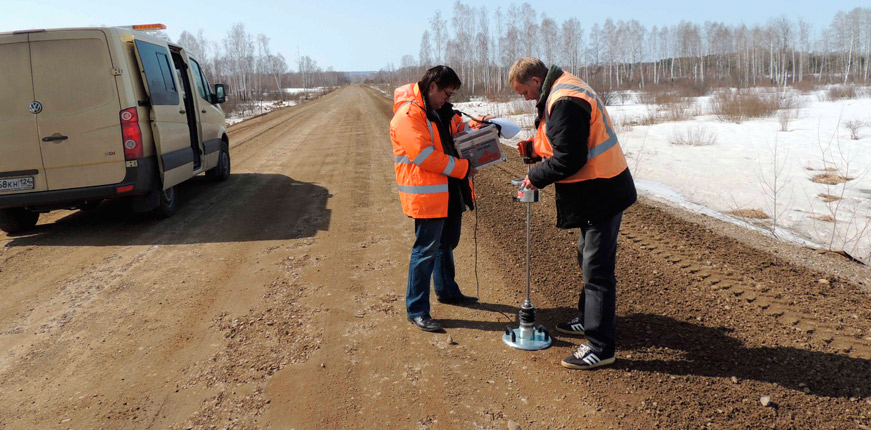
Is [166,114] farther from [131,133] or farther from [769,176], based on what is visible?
[769,176]

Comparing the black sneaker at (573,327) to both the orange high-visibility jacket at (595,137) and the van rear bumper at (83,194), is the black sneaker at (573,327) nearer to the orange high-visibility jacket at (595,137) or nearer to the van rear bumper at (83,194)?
the orange high-visibility jacket at (595,137)

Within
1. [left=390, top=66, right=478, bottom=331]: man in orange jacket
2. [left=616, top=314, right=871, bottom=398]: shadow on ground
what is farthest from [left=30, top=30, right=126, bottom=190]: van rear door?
[left=616, top=314, right=871, bottom=398]: shadow on ground

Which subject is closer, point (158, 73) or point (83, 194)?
point (83, 194)

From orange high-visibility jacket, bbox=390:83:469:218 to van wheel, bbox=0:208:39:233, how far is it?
566 cm

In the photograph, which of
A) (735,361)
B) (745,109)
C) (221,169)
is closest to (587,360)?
(735,361)

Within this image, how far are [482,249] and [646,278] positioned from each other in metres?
1.71

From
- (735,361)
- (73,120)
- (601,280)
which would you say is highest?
(73,120)

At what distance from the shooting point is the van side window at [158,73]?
6816 millimetres

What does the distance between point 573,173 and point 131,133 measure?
5425mm

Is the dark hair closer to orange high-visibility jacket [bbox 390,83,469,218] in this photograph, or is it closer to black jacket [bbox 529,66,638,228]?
orange high-visibility jacket [bbox 390,83,469,218]

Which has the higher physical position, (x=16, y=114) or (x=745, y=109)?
(x=16, y=114)

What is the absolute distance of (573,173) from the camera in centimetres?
325

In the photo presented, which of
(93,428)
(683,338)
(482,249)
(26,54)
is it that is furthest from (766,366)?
(26,54)

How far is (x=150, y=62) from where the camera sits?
23.2ft
